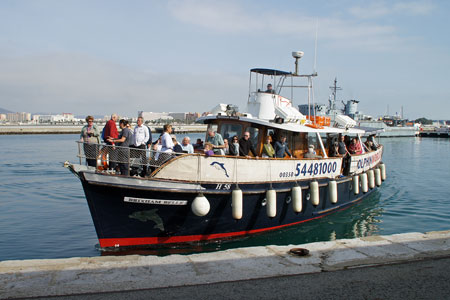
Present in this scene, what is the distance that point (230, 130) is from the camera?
12.3 meters

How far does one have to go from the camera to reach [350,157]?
14094 mm

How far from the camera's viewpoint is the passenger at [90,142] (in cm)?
898

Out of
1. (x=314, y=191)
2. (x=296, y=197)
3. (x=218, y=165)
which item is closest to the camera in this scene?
(x=218, y=165)

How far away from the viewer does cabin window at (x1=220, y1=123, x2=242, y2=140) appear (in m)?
12.2

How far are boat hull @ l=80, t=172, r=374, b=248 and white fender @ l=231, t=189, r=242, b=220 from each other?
33 centimetres

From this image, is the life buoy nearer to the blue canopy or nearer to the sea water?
the sea water

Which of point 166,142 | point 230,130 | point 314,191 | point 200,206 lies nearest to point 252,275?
point 200,206

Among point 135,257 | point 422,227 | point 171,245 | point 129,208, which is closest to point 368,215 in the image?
point 422,227

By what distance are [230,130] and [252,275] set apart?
278 inches

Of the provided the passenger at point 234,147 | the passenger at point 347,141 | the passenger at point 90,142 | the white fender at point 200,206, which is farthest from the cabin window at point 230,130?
the passenger at point 347,141

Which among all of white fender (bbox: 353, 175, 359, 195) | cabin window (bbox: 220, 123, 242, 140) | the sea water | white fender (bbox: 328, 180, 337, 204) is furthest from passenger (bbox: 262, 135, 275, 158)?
white fender (bbox: 353, 175, 359, 195)

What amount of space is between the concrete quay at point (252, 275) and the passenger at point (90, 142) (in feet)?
10.6

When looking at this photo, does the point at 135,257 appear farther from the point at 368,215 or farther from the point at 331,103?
the point at 331,103

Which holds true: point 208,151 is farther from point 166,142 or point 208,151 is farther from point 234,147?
point 234,147
